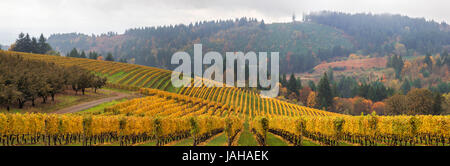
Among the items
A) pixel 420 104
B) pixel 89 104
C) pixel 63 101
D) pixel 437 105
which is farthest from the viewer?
pixel 437 105

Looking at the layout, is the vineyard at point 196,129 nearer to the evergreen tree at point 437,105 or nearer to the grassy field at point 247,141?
the grassy field at point 247,141

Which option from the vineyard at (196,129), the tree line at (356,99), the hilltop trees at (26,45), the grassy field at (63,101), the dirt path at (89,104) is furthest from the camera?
the hilltop trees at (26,45)

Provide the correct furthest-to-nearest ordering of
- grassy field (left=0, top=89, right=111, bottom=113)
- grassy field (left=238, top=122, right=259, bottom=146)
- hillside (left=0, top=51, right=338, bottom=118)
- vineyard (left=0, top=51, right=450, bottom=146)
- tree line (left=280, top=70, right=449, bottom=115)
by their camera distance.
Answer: tree line (left=280, top=70, right=449, bottom=115) < hillside (left=0, top=51, right=338, bottom=118) < grassy field (left=0, top=89, right=111, bottom=113) < grassy field (left=238, top=122, right=259, bottom=146) < vineyard (left=0, top=51, right=450, bottom=146)

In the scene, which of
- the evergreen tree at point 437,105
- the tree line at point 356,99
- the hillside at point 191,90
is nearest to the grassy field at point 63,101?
the hillside at point 191,90

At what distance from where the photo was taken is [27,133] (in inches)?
1356

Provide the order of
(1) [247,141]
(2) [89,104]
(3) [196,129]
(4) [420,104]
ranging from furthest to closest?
(4) [420,104], (2) [89,104], (1) [247,141], (3) [196,129]

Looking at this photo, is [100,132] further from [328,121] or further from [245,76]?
[245,76]

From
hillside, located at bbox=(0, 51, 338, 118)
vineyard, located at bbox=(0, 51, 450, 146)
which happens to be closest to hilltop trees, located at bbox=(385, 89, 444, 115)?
hillside, located at bbox=(0, 51, 338, 118)

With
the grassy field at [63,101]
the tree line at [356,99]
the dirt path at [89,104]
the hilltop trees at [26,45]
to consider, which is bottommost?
the tree line at [356,99]

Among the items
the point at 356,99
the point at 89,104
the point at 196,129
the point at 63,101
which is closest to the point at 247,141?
the point at 196,129

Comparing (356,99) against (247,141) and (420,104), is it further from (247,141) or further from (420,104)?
(247,141)

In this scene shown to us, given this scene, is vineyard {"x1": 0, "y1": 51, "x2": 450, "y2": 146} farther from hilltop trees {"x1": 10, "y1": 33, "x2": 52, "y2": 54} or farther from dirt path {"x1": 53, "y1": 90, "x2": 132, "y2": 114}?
hilltop trees {"x1": 10, "y1": 33, "x2": 52, "y2": 54}

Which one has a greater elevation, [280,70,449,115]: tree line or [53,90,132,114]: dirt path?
[53,90,132,114]: dirt path
